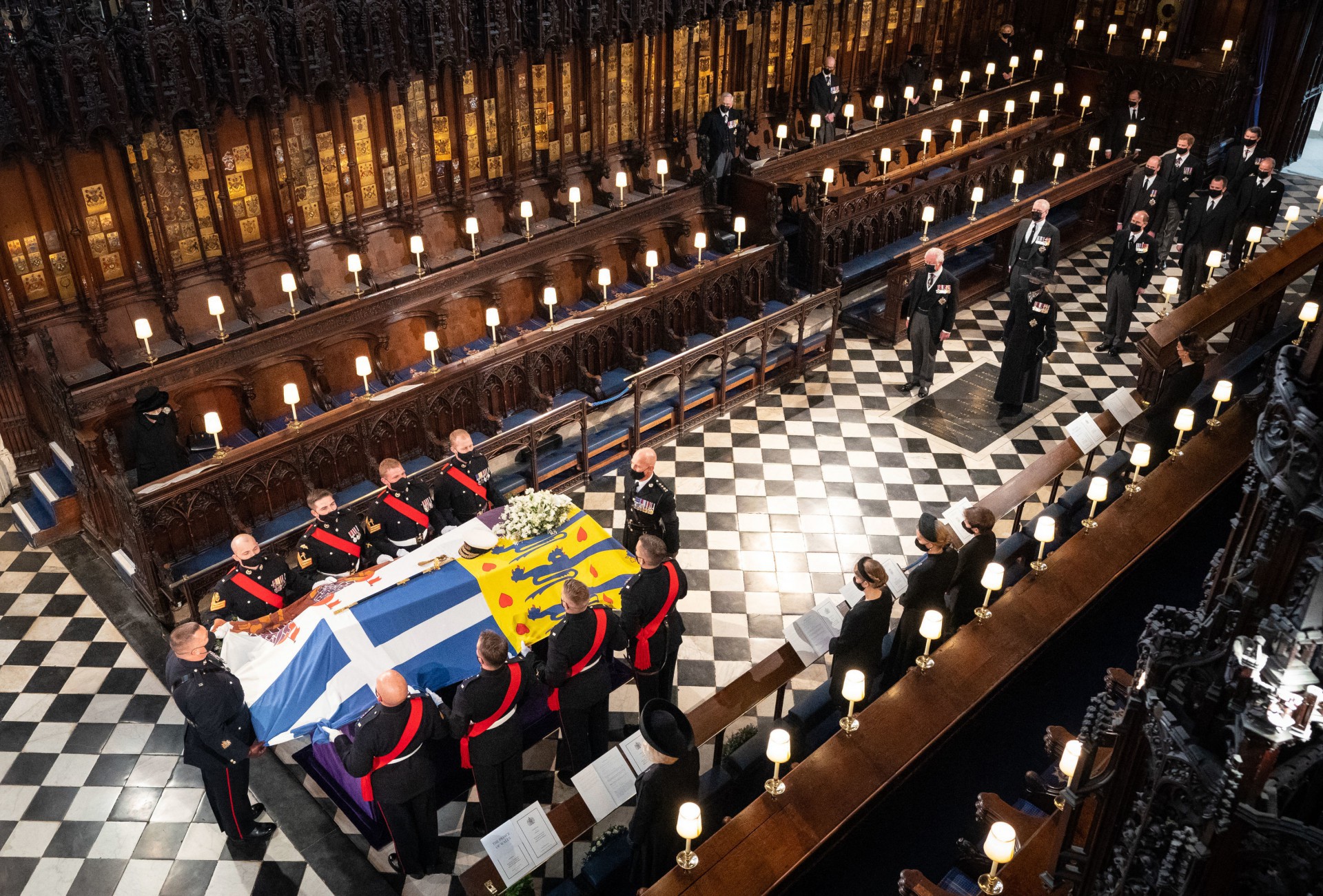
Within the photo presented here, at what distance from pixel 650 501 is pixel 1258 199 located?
11848 millimetres

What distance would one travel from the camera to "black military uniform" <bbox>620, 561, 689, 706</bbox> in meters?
7.66

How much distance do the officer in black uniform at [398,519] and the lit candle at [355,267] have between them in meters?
3.59

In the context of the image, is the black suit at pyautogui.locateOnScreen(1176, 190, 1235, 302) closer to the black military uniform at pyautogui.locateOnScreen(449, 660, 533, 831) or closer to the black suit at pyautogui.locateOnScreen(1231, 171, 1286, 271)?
the black suit at pyautogui.locateOnScreen(1231, 171, 1286, 271)

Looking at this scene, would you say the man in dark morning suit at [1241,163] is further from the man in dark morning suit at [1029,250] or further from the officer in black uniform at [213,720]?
the officer in black uniform at [213,720]

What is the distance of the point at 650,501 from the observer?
29.5 feet

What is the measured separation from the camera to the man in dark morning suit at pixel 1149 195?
48.1ft

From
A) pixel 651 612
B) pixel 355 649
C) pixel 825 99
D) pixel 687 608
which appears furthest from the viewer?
pixel 825 99

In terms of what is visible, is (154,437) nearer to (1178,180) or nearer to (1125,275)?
(1125,275)

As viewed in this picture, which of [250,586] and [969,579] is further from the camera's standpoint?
[969,579]

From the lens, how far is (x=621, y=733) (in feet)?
28.0

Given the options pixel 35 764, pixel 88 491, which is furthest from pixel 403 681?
pixel 88 491

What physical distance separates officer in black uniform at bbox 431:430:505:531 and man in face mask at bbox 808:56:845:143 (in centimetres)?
953

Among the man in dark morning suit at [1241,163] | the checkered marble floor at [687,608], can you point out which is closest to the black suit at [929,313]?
the checkered marble floor at [687,608]

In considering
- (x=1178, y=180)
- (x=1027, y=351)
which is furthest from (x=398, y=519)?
(x=1178, y=180)
